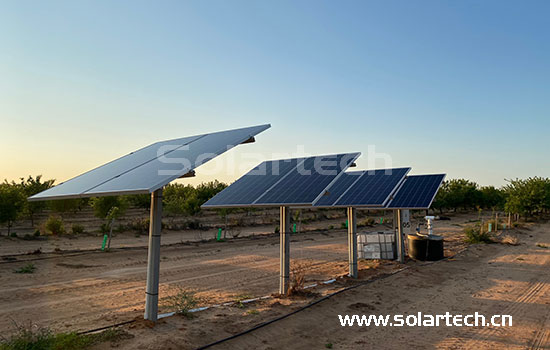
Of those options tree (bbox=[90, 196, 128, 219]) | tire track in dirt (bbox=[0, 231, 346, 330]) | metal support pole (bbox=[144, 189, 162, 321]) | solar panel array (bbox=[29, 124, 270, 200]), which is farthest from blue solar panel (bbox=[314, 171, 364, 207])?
tree (bbox=[90, 196, 128, 219])

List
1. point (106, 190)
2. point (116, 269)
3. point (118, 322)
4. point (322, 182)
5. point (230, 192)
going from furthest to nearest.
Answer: point (116, 269)
point (230, 192)
point (322, 182)
point (118, 322)
point (106, 190)

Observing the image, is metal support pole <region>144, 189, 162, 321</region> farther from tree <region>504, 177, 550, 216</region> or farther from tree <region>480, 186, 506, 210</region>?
tree <region>480, 186, 506, 210</region>

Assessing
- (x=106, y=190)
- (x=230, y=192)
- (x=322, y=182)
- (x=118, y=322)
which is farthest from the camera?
(x=230, y=192)

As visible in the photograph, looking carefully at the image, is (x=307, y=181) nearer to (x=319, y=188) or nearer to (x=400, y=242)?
(x=319, y=188)

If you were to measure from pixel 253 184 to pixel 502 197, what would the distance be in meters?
88.4

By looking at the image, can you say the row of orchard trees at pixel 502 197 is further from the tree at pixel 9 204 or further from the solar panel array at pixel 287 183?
the tree at pixel 9 204

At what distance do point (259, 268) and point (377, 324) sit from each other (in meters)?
9.27

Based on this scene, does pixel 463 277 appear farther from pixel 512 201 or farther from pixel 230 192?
pixel 512 201

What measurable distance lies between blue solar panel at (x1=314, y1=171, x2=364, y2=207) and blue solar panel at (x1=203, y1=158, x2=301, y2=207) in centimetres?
205

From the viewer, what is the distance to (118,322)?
862 centimetres

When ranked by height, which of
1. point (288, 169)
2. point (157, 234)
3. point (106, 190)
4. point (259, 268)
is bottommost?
point (259, 268)

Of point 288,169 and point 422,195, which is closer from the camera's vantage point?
point 288,169

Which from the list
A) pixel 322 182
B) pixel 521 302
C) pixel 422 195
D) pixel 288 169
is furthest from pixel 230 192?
pixel 422 195

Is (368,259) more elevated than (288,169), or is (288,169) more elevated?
(288,169)
